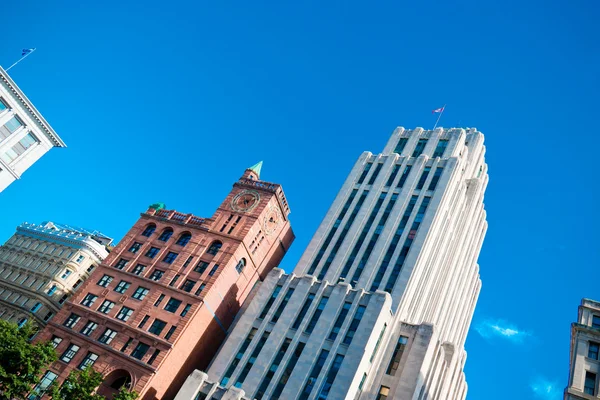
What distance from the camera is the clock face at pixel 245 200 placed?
70938mm

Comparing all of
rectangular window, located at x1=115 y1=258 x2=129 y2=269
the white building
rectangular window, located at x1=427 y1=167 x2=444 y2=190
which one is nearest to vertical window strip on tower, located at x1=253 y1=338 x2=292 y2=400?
rectangular window, located at x1=115 y1=258 x2=129 y2=269

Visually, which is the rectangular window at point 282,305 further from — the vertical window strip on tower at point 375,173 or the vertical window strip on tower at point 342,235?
the vertical window strip on tower at point 375,173

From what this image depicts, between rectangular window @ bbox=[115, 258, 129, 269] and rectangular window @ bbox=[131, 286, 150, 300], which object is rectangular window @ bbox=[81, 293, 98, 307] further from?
rectangular window @ bbox=[131, 286, 150, 300]

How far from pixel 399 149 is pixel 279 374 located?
186ft

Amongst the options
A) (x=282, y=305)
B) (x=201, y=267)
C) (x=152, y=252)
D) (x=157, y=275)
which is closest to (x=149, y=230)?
(x=152, y=252)

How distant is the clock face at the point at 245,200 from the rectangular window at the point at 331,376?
27.3 metres

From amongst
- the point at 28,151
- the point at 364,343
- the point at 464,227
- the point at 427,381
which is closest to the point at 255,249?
the point at 364,343

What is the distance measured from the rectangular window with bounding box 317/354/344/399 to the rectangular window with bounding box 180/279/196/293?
22040mm

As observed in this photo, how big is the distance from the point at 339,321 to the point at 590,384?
27.0 meters

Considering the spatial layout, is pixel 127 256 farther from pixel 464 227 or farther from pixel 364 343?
pixel 464 227

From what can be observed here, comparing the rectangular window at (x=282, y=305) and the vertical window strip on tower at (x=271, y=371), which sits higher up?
the rectangular window at (x=282, y=305)

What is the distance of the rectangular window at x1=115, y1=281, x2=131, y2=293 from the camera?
63678mm

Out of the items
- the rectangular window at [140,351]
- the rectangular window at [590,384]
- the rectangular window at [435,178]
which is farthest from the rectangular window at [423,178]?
the rectangular window at [140,351]

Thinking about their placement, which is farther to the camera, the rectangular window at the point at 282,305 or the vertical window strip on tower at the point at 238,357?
the rectangular window at the point at 282,305
